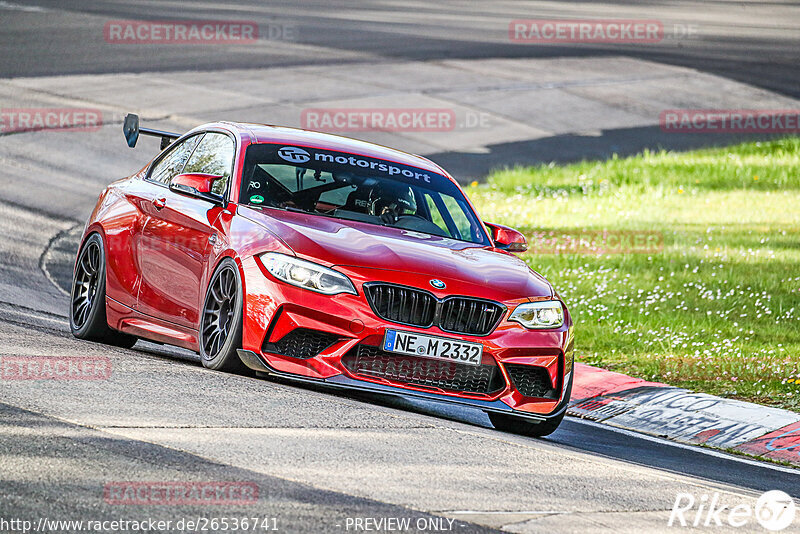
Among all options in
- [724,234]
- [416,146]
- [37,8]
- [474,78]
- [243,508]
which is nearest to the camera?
[243,508]

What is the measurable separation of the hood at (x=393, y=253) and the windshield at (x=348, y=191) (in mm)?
248

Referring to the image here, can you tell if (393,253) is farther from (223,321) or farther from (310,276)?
(223,321)

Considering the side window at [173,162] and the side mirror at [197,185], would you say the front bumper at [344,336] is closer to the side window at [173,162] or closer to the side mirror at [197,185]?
the side mirror at [197,185]

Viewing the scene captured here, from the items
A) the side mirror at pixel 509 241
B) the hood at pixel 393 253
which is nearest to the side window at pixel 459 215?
the side mirror at pixel 509 241

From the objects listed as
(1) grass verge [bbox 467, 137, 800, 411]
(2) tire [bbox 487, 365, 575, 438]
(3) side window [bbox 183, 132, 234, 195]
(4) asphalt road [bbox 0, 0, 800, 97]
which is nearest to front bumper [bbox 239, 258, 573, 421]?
(2) tire [bbox 487, 365, 575, 438]

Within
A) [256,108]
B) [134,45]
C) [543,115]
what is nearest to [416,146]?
[256,108]

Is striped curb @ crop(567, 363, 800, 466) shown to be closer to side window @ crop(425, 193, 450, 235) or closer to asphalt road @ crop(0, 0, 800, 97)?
side window @ crop(425, 193, 450, 235)

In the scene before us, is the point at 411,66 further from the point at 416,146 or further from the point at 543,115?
the point at 416,146

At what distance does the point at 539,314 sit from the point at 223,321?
1902 mm

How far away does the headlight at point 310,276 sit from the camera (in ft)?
25.8

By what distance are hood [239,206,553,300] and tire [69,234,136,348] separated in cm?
168

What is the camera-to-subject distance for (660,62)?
117 feet

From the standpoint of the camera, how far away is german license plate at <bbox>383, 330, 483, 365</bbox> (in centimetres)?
783

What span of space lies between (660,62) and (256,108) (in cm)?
1410
